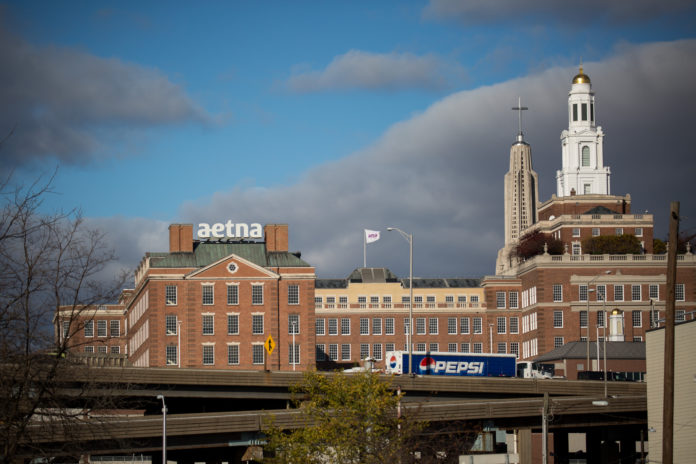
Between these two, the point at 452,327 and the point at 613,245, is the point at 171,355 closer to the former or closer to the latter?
the point at 452,327

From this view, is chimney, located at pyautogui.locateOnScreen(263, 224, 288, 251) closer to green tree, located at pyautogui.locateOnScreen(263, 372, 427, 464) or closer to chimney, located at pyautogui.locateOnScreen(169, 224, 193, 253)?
chimney, located at pyautogui.locateOnScreen(169, 224, 193, 253)

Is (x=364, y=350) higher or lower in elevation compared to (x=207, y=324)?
lower

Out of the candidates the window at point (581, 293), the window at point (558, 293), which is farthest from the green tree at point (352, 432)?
the window at point (581, 293)

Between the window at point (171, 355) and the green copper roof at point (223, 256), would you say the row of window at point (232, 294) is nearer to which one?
the green copper roof at point (223, 256)

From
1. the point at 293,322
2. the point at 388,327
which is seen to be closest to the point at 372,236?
the point at 293,322

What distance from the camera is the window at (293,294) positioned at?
157625 mm

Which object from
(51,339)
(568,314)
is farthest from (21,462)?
(568,314)

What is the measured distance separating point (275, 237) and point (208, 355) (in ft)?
61.2

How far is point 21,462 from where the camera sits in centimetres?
4756

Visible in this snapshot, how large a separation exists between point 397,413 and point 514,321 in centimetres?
12277

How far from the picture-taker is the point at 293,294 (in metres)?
158

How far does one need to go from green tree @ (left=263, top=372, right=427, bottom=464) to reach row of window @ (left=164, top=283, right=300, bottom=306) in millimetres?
84623

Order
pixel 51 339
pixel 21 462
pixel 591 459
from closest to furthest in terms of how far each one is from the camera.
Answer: pixel 51 339
pixel 21 462
pixel 591 459

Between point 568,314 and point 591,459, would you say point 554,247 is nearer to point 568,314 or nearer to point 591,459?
point 568,314
